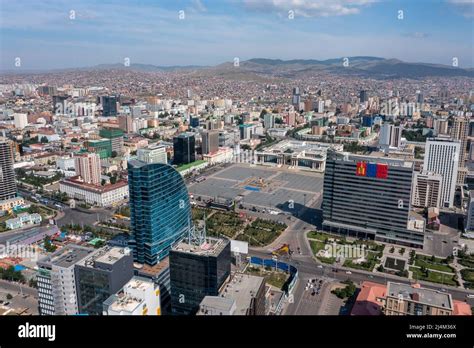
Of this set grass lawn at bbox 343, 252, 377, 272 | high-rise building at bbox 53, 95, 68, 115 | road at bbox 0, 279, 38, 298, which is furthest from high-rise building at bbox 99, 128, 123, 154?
grass lawn at bbox 343, 252, 377, 272

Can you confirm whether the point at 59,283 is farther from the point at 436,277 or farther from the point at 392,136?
the point at 392,136

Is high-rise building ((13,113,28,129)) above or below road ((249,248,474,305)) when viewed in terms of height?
above

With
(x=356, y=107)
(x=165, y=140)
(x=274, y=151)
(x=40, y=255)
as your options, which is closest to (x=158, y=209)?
(x=40, y=255)

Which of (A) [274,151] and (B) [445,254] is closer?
(B) [445,254]

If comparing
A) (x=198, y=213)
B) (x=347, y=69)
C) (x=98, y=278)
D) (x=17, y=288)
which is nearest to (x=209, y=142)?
(x=198, y=213)

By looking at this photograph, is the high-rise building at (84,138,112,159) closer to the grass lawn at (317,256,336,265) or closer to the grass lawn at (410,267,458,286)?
the grass lawn at (317,256,336,265)
